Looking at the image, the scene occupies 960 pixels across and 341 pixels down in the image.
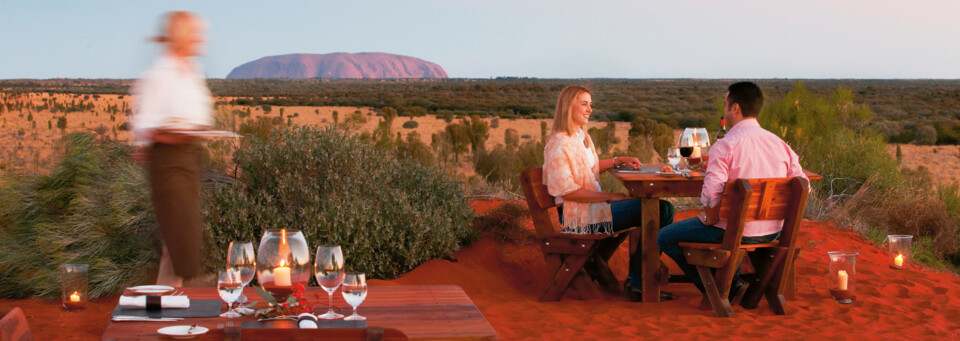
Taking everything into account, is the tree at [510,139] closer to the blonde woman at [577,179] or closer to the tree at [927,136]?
the blonde woman at [577,179]

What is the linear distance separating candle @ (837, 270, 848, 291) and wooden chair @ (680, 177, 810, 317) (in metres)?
0.44

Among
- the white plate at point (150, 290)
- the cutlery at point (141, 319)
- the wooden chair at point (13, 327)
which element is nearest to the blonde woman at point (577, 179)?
the white plate at point (150, 290)

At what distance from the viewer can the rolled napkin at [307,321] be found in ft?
8.08

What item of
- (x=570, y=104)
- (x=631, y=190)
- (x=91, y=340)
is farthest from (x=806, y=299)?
(x=91, y=340)

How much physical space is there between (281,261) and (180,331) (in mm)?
368

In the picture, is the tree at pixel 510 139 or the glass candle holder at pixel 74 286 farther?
the tree at pixel 510 139

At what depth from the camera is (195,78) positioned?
171 inches

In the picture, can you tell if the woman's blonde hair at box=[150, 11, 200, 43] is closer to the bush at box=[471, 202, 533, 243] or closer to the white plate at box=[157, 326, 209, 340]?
the white plate at box=[157, 326, 209, 340]

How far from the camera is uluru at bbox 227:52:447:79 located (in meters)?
97.9

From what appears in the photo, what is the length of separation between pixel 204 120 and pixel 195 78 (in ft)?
0.78

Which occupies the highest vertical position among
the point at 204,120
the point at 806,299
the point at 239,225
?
the point at 204,120

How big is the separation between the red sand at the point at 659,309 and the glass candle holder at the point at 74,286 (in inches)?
2.9

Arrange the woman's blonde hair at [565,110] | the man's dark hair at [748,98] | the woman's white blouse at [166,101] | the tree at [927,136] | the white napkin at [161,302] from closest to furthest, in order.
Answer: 1. the white napkin at [161,302]
2. the woman's white blouse at [166,101]
3. the man's dark hair at [748,98]
4. the woman's blonde hair at [565,110]
5. the tree at [927,136]

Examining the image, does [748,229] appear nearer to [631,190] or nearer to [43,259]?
[631,190]
